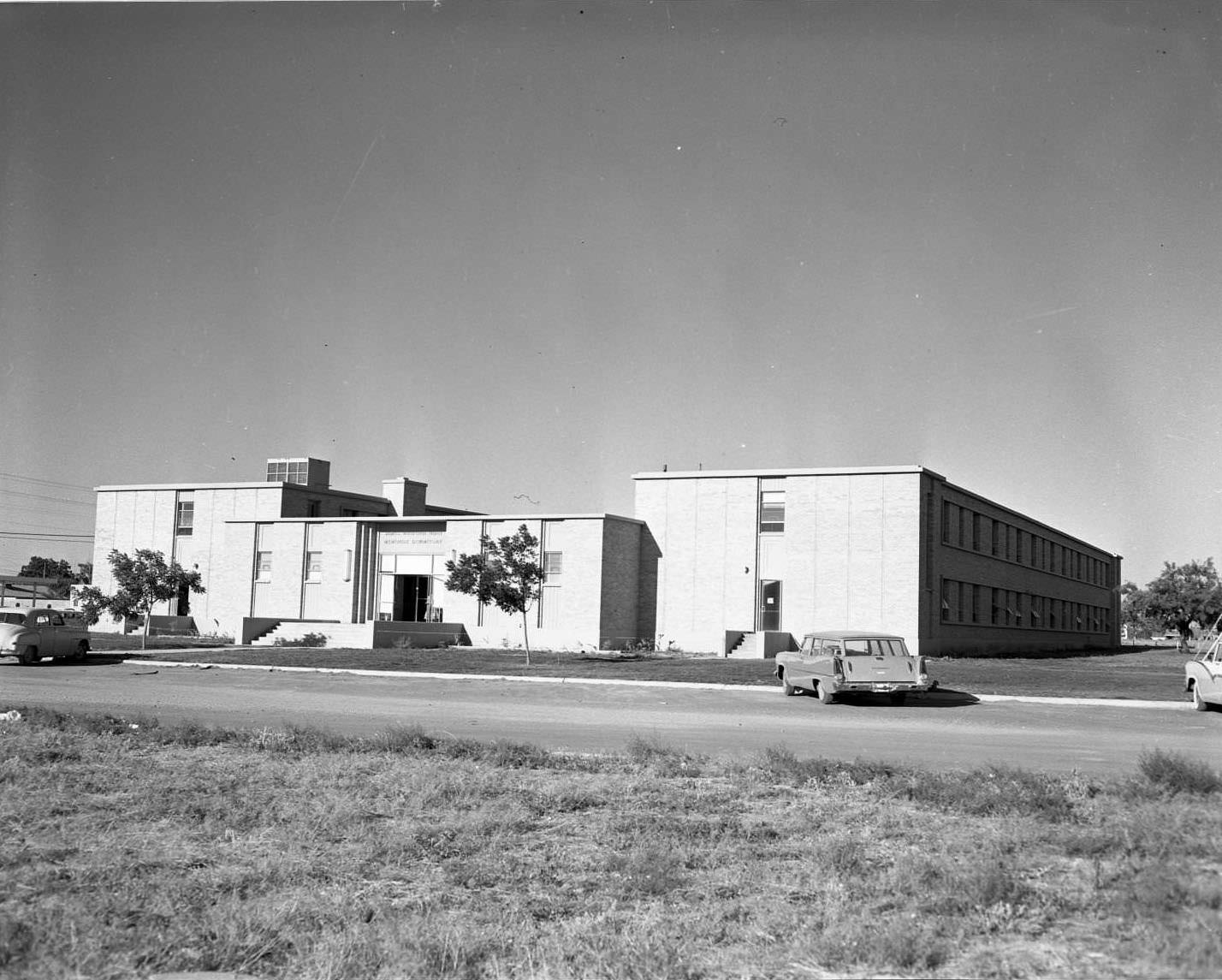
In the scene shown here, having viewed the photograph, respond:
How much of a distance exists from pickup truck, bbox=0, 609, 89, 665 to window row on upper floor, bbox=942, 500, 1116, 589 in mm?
32527

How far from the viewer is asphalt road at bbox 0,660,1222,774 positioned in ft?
47.4

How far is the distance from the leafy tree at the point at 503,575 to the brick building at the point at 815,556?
30.8ft

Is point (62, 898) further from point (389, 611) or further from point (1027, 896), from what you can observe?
point (389, 611)

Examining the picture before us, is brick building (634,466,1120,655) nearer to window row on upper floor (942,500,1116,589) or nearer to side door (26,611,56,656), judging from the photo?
window row on upper floor (942,500,1116,589)

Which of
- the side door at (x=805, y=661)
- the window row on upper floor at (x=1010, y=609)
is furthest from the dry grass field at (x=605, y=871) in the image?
the window row on upper floor at (x=1010, y=609)

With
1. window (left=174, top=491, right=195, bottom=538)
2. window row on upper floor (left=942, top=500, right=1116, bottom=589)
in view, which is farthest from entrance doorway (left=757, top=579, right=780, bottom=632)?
window (left=174, top=491, right=195, bottom=538)

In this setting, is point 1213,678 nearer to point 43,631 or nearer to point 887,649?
point 887,649

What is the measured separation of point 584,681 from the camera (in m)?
28.5

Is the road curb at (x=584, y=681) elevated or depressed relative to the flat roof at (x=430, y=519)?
depressed

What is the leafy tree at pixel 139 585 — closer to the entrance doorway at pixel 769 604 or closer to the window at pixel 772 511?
the entrance doorway at pixel 769 604

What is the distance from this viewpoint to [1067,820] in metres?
8.55

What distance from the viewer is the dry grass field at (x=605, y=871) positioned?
561 centimetres

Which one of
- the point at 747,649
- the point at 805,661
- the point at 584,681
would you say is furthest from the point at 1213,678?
the point at 747,649

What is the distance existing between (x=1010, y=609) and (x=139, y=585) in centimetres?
4103
